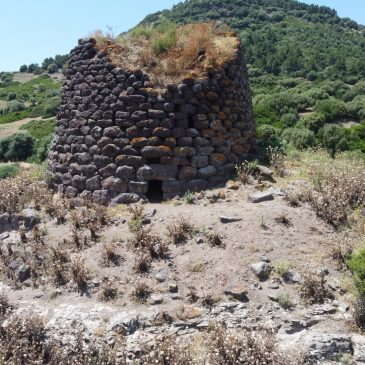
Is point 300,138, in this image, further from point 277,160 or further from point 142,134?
point 142,134

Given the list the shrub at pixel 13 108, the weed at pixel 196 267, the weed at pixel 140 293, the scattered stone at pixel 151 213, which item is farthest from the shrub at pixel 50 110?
the weed at pixel 140 293

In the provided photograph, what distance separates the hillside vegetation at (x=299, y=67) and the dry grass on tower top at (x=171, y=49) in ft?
2.11

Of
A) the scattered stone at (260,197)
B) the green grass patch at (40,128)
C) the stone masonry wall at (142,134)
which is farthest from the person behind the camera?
the green grass patch at (40,128)

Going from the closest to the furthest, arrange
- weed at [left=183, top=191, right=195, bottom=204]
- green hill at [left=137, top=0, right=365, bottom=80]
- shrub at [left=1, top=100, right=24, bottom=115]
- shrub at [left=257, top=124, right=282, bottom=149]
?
weed at [left=183, top=191, right=195, bottom=204]
shrub at [left=257, top=124, right=282, bottom=149]
green hill at [left=137, top=0, right=365, bottom=80]
shrub at [left=1, top=100, right=24, bottom=115]

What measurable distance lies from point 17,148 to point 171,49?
1478cm

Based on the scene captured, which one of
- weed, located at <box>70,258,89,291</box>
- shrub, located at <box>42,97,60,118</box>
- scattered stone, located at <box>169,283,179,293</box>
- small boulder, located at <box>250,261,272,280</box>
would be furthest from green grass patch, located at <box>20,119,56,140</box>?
small boulder, located at <box>250,261,272,280</box>

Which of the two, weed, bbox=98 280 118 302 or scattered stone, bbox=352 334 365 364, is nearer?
scattered stone, bbox=352 334 365 364

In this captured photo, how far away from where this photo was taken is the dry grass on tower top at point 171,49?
8172 millimetres

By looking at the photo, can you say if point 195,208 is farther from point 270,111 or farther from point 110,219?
point 270,111

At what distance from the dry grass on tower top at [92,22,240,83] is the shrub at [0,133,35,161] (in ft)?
44.9

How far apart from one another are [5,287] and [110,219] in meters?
1.91

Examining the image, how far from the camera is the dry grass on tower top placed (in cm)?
817

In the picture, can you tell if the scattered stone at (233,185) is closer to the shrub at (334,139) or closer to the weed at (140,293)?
the weed at (140,293)

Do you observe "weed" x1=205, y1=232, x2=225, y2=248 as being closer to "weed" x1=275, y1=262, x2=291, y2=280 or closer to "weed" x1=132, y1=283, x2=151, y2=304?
"weed" x1=275, y1=262, x2=291, y2=280
